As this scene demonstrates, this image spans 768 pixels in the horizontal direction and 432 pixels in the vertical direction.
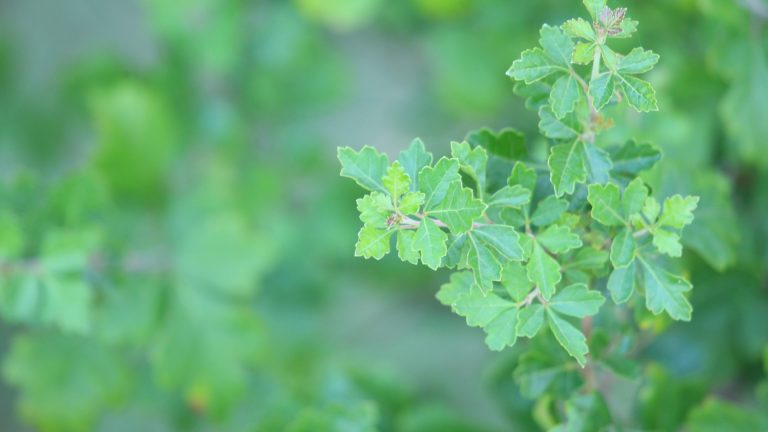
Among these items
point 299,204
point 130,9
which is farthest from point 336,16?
point 130,9

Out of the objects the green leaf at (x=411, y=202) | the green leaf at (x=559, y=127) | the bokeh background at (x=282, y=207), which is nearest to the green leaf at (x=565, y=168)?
the green leaf at (x=559, y=127)

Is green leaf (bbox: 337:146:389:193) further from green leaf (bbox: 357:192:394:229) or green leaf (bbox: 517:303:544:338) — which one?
green leaf (bbox: 517:303:544:338)

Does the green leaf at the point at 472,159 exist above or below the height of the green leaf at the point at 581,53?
below

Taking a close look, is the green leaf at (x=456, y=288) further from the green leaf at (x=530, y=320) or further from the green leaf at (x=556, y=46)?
the green leaf at (x=556, y=46)

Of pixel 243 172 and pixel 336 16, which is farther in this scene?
pixel 243 172

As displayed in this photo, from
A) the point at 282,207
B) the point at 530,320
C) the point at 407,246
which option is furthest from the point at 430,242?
the point at 282,207

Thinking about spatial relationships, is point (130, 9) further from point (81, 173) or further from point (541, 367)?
point (541, 367)
